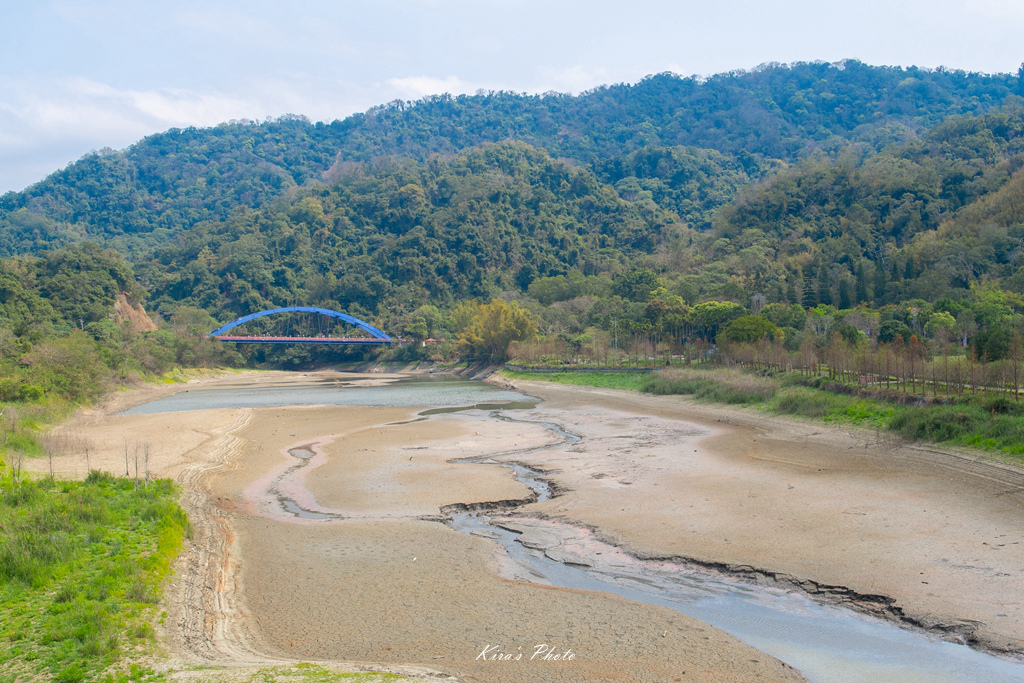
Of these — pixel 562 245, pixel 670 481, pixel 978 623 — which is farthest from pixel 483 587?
pixel 562 245

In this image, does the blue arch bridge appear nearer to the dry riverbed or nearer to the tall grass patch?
the tall grass patch

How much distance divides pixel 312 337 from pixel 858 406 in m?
101

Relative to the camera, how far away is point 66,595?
9.34m

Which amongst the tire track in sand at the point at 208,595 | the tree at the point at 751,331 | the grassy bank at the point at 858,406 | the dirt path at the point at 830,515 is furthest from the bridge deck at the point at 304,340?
the tire track in sand at the point at 208,595

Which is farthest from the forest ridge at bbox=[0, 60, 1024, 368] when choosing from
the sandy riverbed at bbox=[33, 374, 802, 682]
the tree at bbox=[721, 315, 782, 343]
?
the sandy riverbed at bbox=[33, 374, 802, 682]

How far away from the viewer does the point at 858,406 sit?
27.2m

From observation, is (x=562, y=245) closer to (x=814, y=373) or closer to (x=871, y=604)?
(x=814, y=373)

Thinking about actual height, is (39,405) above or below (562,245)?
below

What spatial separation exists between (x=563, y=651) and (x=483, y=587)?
2.63 m

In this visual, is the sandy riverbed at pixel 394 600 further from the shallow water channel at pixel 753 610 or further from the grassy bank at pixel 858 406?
the grassy bank at pixel 858 406

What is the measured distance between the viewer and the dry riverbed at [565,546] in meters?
8.83

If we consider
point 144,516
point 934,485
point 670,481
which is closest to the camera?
point 144,516

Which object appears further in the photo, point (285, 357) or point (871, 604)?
point (285, 357)

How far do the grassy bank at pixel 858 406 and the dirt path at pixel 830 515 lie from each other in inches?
45.8
